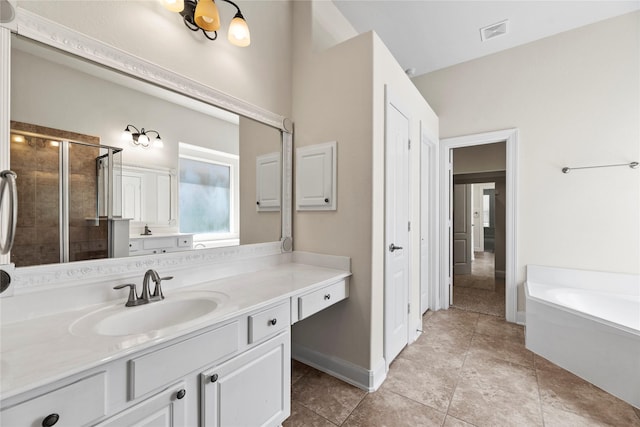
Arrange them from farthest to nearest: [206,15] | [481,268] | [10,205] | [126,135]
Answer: [481,268] < [206,15] < [126,135] < [10,205]

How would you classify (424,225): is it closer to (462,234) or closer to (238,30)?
(238,30)

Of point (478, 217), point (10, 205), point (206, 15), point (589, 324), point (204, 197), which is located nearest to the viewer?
point (10, 205)

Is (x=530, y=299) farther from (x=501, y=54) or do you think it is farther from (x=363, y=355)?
(x=501, y=54)

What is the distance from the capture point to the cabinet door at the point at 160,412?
34.3 inches

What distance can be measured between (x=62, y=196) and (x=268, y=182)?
120cm

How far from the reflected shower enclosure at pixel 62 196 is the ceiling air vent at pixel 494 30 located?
11.1 feet

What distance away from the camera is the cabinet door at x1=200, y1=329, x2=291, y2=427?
112 centimetres

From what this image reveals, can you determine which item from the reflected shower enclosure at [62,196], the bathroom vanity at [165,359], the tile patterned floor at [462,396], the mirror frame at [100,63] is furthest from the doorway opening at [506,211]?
the reflected shower enclosure at [62,196]

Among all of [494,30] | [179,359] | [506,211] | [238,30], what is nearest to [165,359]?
[179,359]

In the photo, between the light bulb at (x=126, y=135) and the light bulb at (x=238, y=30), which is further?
the light bulb at (x=238, y=30)

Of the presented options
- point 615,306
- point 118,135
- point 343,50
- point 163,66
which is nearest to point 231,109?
point 163,66

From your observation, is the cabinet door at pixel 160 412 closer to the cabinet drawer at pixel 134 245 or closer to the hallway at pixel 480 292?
the cabinet drawer at pixel 134 245

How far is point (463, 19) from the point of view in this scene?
2.61 meters

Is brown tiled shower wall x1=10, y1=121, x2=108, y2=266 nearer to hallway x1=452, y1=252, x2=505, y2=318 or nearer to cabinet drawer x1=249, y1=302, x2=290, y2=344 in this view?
cabinet drawer x1=249, y1=302, x2=290, y2=344
